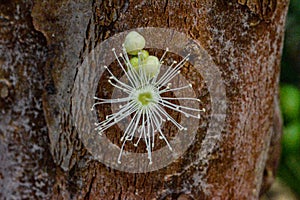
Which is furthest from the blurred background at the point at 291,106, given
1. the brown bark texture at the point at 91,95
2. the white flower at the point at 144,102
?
the white flower at the point at 144,102

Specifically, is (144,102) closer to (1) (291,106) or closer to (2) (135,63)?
(2) (135,63)

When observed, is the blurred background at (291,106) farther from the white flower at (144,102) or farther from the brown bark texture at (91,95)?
the white flower at (144,102)

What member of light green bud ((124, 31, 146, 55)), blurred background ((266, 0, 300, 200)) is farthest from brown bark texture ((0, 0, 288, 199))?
blurred background ((266, 0, 300, 200))

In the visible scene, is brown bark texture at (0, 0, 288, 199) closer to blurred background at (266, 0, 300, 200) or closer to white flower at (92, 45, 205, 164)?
white flower at (92, 45, 205, 164)

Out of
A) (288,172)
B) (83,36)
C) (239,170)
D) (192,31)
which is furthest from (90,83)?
(288,172)

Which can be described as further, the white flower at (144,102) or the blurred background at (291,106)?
the blurred background at (291,106)

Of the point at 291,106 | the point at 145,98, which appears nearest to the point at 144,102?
the point at 145,98
